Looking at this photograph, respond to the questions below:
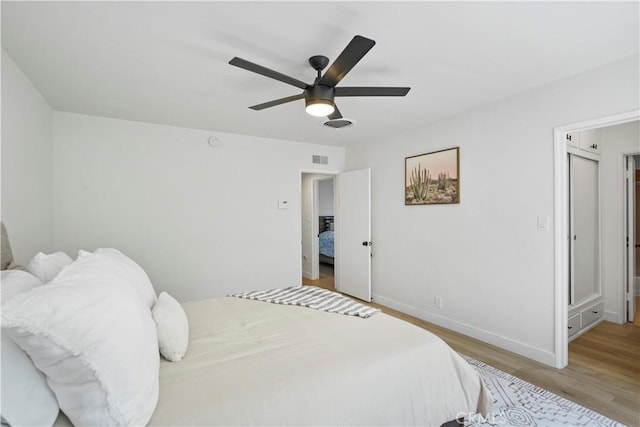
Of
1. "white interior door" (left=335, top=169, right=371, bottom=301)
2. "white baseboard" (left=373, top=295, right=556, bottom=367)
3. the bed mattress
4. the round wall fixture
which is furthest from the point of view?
"white interior door" (left=335, top=169, right=371, bottom=301)

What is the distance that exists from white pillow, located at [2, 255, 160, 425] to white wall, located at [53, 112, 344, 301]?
2687 millimetres

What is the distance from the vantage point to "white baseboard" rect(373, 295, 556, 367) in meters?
2.70

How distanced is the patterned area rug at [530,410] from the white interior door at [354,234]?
228 cm

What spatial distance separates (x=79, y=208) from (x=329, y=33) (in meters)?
3.22

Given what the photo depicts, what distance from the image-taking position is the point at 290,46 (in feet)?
6.52

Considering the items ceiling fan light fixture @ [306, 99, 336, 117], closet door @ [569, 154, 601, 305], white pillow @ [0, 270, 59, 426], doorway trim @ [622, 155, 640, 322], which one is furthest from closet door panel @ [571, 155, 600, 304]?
white pillow @ [0, 270, 59, 426]

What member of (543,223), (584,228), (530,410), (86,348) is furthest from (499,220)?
(86,348)

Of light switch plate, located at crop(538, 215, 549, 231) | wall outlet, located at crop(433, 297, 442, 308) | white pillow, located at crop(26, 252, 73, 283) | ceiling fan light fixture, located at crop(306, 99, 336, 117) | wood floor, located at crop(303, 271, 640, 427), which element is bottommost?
wood floor, located at crop(303, 271, 640, 427)

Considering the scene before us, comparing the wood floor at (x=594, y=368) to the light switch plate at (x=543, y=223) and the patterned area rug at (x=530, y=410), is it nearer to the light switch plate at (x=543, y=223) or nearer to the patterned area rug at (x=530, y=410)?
the patterned area rug at (x=530, y=410)

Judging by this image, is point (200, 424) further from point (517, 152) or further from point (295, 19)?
point (517, 152)

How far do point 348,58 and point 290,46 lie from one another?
56 cm

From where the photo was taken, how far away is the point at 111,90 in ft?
8.80
